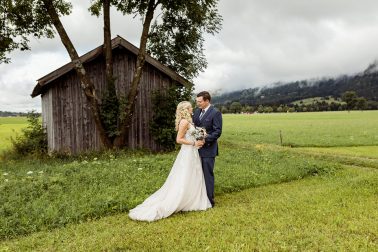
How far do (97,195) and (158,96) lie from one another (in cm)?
1187

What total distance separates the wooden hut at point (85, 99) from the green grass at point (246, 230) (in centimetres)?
1233

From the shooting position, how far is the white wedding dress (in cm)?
898

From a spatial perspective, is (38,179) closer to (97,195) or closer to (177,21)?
(97,195)

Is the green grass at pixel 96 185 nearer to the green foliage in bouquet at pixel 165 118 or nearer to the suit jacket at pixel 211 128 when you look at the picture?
the suit jacket at pixel 211 128

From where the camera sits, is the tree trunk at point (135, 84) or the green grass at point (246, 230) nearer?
the green grass at point (246, 230)

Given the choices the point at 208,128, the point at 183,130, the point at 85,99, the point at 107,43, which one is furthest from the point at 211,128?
the point at 85,99

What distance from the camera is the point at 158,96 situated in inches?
858

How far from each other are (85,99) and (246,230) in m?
15.6

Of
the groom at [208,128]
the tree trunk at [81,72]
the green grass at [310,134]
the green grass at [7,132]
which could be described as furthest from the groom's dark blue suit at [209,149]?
the green grass at [310,134]

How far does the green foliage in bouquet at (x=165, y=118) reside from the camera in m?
21.5

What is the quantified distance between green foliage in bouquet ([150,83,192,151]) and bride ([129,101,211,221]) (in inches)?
467

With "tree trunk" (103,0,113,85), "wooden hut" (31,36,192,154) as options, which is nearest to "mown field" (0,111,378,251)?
"wooden hut" (31,36,192,154)

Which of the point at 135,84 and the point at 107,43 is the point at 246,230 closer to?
the point at 135,84

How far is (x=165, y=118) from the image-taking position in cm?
2172
